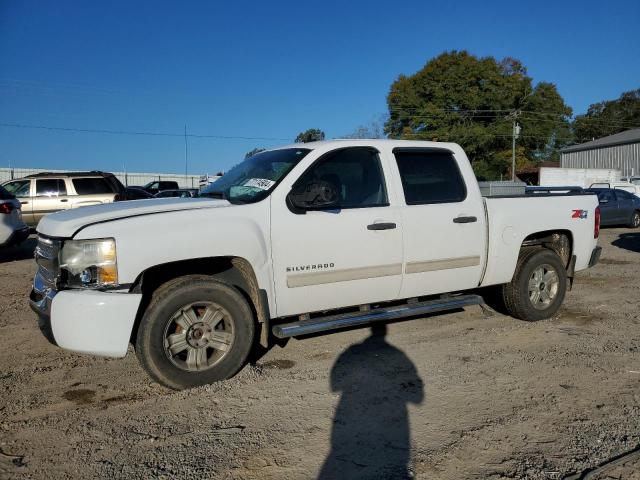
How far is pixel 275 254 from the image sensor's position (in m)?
4.20

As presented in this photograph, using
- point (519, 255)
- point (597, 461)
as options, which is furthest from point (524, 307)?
point (597, 461)

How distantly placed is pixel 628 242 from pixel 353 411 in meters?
12.9

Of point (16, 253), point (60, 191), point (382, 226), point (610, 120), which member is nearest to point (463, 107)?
point (610, 120)

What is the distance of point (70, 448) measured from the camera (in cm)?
319

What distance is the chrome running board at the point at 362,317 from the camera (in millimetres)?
4234

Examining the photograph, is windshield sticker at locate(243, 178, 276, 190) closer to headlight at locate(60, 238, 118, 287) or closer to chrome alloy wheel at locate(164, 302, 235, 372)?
chrome alloy wheel at locate(164, 302, 235, 372)

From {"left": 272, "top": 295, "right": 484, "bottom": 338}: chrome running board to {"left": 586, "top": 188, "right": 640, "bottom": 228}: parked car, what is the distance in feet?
49.0

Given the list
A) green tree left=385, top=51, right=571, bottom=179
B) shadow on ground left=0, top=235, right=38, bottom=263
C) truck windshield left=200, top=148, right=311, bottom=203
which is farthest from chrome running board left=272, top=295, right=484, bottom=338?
green tree left=385, top=51, right=571, bottom=179

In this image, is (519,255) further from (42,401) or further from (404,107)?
(404,107)

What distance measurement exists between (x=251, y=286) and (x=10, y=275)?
673cm

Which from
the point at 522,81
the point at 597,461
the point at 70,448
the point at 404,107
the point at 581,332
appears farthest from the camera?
the point at 522,81

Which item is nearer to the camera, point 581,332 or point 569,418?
point 569,418

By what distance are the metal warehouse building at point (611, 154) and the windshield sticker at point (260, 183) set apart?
4314cm

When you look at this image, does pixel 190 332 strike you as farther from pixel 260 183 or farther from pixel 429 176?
pixel 429 176
